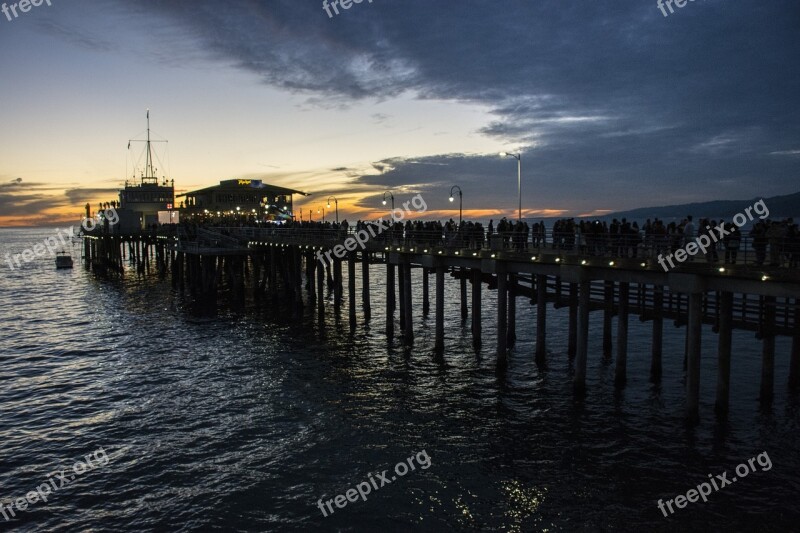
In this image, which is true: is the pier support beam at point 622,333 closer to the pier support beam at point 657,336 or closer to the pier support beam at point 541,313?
the pier support beam at point 657,336

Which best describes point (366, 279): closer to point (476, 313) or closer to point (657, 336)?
point (476, 313)

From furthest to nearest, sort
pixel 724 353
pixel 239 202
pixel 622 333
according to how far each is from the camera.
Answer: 1. pixel 239 202
2. pixel 622 333
3. pixel 724 353

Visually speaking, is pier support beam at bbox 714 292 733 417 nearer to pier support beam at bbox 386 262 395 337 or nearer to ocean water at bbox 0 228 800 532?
ocean water at bbox 0 228 800 532

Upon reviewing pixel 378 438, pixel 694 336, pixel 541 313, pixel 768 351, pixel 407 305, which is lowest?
pixel 378 438

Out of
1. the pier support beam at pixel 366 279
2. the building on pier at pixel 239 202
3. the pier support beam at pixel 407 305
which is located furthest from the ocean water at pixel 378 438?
the building on pier at pixel 239 202

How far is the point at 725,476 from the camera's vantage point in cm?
1458

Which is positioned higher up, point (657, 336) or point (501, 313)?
point (501, 313)

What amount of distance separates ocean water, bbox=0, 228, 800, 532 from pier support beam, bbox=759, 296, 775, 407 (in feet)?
1.27

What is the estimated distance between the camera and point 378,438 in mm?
17406

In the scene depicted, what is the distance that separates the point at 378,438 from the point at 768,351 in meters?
13.3

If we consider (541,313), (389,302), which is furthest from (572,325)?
(389,302)

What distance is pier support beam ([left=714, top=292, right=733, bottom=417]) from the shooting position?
16938 mm

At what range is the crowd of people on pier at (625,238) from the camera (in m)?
16.4

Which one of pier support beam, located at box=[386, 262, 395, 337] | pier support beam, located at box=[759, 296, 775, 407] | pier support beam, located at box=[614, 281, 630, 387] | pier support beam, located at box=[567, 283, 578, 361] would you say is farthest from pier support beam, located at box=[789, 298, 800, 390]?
pier support beam, located at box=[386, 262, 395, 337]
